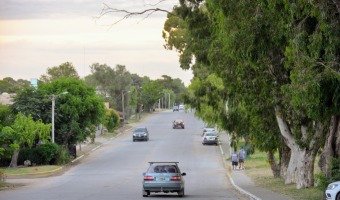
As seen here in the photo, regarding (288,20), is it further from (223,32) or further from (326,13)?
(223,32)

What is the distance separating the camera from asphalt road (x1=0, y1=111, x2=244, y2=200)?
3531 cm

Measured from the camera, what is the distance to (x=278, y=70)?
30.3 meters

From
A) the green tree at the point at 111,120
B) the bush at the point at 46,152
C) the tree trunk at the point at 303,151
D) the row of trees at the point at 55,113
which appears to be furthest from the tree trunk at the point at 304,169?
the green tree at the point at 111,120

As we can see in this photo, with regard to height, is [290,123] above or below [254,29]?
below

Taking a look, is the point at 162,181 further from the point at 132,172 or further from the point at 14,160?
the point at 14,160

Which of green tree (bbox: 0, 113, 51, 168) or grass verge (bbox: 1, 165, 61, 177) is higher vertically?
green tree (bbox: 0, 113, 51, 168)

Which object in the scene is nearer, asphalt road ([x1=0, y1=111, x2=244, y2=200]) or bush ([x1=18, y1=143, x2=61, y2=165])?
asphalt road ([x1=0, y1=111, x2=244, y2=200])

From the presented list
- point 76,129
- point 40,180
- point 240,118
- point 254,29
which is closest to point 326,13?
point 254,29

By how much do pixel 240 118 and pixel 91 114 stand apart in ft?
101

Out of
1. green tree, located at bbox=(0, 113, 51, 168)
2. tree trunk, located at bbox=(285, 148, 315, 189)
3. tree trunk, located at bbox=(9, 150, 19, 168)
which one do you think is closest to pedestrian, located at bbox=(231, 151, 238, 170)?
green tree, located at bbox=(0, 113, 51, 168)

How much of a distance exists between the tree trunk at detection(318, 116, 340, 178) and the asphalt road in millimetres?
5540

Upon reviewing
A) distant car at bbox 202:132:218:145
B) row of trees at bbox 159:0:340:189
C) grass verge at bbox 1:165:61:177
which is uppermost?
row of trees at bbox 159:0:340:189

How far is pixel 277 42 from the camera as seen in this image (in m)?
25.3

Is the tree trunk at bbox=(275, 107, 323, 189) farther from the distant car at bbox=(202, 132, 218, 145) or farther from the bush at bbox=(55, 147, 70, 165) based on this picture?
the distant car at bbox=(202, 132, 218, 145)
